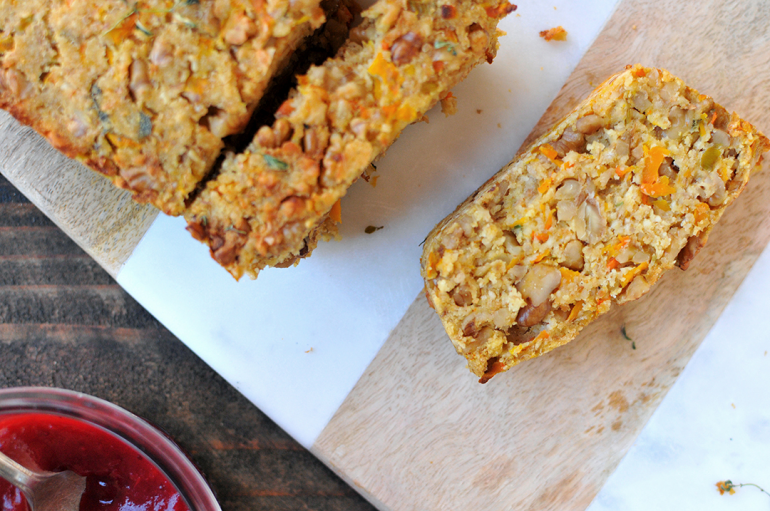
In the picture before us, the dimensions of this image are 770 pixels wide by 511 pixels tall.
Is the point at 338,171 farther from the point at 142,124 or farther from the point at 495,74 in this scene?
the point at 495,74

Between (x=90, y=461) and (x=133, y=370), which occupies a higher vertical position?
(x=133, y=370)

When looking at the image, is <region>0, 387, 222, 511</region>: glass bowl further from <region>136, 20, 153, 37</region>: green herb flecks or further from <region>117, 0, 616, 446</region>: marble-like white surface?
<region>136, 20, 153, 37</region>: green herb flecks

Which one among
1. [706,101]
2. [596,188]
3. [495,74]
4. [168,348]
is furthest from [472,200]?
[168,348]

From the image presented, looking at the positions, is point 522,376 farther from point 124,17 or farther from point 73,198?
point 73,198

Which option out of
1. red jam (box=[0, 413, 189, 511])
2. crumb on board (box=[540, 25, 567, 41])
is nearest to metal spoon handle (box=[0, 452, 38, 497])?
red jam (box=[0, 413, 189, 511])

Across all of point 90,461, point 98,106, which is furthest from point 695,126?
point 90,461

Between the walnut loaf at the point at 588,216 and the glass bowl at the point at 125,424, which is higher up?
the walnut loaf at the point at 588,216

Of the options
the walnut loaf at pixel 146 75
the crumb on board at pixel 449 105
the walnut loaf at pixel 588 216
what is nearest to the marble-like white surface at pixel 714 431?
the walnut loaf at pixel 588 216

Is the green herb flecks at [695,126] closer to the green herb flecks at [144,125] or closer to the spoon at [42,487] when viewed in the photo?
the green herb flecks at [144,125]
